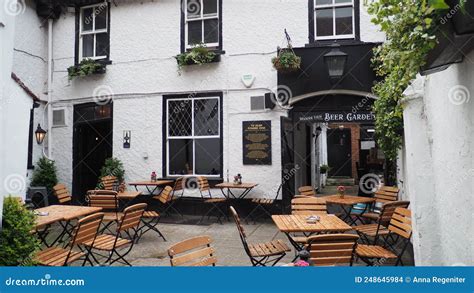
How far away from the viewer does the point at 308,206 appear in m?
5.78

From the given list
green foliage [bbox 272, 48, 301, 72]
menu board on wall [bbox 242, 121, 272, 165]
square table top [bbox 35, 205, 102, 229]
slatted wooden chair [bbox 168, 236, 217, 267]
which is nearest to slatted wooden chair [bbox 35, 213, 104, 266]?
square table top [bbox 35, 205, 102, 229]

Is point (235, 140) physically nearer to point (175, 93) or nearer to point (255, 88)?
point (255, 88)

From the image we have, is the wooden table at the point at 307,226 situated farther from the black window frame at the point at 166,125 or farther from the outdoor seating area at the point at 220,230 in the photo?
the black window frame at the point at 166,125

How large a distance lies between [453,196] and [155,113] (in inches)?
286

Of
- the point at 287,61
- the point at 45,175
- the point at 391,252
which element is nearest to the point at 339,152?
the point at 287,61

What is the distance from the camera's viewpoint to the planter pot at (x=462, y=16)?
2373 millimetres

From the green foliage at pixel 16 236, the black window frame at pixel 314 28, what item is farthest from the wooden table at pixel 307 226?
the black window frame at pixel 314 28

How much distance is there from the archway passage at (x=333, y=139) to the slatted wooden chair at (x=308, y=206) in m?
2.24

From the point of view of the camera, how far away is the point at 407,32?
9.69 feet

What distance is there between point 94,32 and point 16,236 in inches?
313

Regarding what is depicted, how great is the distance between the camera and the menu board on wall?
842 centimetres

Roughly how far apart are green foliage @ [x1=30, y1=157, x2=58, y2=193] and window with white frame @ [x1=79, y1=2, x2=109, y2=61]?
10.2 ft

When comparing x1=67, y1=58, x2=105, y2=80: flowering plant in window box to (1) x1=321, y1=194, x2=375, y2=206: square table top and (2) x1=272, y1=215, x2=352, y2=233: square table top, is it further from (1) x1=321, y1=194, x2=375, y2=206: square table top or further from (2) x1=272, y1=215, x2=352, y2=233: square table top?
(2) x1=272, y1=215, x2=352, y2=233: square table top

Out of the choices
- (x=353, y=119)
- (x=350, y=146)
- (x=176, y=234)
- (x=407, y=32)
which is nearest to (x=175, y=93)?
(x=176, y=234)
